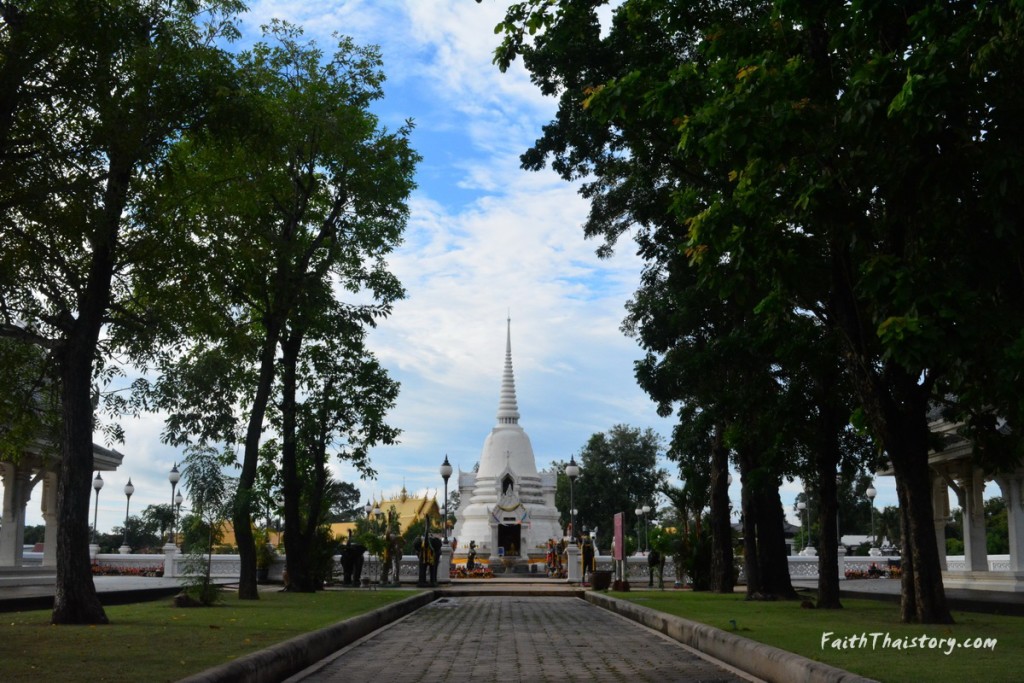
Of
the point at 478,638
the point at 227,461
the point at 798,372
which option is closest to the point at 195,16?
the point at 227,461

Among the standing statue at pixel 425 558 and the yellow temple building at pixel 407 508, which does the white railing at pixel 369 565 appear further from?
the yellow temple building at pixel 407 508

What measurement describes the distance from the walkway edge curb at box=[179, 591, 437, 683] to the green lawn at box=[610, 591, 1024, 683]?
15.6 feet

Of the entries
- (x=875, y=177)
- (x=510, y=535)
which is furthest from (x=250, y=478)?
(x=510, y=535)

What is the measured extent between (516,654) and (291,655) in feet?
9.84

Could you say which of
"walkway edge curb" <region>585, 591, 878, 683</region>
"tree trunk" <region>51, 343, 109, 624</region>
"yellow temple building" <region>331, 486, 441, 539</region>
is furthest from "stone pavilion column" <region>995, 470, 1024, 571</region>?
"yellow temple building" <region>331, 486, 441, 539</region>

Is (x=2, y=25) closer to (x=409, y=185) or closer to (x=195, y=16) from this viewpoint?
(x=195, y=16)

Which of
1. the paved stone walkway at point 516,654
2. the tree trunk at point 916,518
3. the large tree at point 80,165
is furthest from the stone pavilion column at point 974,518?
the large tree at point 80,165

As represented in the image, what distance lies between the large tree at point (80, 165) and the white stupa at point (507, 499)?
5128 cm

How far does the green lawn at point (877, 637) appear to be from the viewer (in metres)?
9.15

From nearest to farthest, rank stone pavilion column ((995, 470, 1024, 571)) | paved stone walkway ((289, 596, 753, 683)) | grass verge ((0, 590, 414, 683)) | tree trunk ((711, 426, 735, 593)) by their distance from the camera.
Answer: grass verge ((0, 590, 414, 683))
paved stone walkway ((289, 596, 753, 683))
stone pavilion column ((995, 470, 1024, 571))
tree trunk ((711, 426, 735, 593))

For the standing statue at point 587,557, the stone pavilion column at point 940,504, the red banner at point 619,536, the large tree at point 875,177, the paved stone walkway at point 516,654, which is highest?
the large tree at point 875,177

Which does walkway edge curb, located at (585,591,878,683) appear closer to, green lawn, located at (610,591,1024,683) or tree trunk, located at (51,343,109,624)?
green lawn, located at (610,591,1024,683)

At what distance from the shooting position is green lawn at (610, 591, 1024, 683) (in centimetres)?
915

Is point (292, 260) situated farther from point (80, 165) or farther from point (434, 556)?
point (434, 556)
